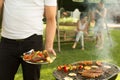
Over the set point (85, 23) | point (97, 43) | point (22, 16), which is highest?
point (22, 16)

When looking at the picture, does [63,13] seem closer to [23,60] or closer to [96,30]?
[96,30]

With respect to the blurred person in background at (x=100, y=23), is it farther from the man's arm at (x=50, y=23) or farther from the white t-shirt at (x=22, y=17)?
the white t-shirt at (x=22, y=17)

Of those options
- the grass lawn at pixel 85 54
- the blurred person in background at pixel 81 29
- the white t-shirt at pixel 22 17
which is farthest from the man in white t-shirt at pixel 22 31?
the blurred person in background at pixel 81 29

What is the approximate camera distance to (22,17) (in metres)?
3.11

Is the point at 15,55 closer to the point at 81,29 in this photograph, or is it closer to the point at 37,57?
the point at 37,57

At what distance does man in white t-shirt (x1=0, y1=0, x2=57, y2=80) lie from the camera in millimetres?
3113

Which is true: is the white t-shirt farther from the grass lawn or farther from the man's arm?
the grass lawn

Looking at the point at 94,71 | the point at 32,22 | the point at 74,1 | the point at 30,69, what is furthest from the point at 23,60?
the point at 74,1

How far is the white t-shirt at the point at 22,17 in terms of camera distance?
122 inches

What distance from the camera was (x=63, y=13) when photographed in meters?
10.4

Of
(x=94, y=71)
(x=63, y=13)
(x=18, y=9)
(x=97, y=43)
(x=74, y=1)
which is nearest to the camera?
(x=18, y=9)

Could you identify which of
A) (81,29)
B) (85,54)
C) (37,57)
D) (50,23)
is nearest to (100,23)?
(81,29)

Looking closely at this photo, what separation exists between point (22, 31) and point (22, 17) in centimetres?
14

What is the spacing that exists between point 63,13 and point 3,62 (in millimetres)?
7301
